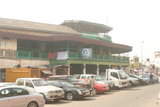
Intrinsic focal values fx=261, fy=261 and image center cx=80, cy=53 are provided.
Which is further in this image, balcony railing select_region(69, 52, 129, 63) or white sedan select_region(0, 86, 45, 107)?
balcony railing select_region(69, 52, 129, 63)

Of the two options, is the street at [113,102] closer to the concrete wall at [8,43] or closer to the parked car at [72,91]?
the parked car at [72,91]

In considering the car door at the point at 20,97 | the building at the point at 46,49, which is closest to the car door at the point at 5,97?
the car door at the point at 20,97

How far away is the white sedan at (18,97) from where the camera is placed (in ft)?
35.4

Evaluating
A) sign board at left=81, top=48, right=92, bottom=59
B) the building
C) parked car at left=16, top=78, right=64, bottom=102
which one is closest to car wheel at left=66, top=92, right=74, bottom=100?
parked car at left=16, top=78, right=64, bottom=102

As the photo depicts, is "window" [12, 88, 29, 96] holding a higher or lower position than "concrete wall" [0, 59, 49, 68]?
lower

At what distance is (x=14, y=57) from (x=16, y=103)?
2236cm

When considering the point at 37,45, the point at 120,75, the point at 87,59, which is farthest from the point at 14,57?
the point at 120,75

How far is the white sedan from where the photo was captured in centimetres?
1080

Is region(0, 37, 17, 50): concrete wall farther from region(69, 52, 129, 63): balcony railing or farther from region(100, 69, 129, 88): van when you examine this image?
region(100, 69, 129, 88): van

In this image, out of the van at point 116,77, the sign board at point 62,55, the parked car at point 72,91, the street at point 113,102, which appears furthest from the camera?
the sign board at point 62,55

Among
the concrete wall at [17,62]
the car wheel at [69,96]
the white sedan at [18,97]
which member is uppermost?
the concrete wall at [17,62]

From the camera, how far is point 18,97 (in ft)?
37.2

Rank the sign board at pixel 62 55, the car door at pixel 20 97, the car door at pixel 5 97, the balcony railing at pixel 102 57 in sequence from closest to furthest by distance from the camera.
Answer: the car door at pixel 5 97
the car door at pixel 20 97
the sign board at pixel 62 55
the balcony railing at pixel 102 57

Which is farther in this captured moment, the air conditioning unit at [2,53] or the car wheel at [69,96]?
the air conditioning unit at [2,53]
